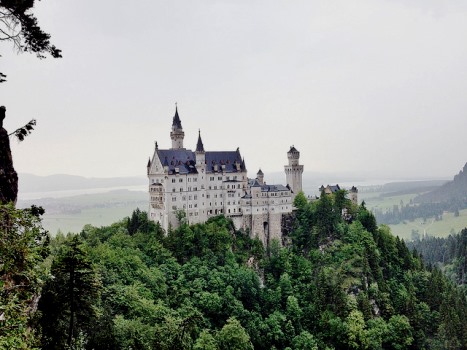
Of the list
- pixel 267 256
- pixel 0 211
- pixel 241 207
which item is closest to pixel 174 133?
pixel 241 207

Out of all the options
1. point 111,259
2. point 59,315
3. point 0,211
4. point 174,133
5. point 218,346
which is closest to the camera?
point 0,211

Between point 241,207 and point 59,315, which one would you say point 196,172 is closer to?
point 241,207

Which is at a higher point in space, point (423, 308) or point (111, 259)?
point (111, 259)

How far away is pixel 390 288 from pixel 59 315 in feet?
257

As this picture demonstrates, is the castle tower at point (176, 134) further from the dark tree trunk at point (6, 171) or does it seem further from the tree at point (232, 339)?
the dark tree trunk at point (6, 171)

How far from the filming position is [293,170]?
10825 cm

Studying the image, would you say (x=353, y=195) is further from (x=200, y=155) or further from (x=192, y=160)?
(x=192, y=160)

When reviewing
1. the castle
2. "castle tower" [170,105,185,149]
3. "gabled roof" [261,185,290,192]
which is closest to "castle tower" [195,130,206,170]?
the castle

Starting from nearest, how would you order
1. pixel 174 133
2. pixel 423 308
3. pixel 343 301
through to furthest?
pixel 343 301
pixel 423 308
pixel 174 133

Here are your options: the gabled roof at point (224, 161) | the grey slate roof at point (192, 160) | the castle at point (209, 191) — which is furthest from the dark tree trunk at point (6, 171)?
the gabled roof at point (224, 161)

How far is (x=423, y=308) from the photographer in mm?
93500

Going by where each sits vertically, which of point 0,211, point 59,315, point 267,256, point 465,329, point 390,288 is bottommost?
point 465,329

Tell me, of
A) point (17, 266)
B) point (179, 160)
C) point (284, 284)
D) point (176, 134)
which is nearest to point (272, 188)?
point (179, 160)

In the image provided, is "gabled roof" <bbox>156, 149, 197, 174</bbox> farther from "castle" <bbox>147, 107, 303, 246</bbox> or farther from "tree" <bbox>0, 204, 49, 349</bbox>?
"tree" <bbox>0, 204, 49, 349</bbox>
